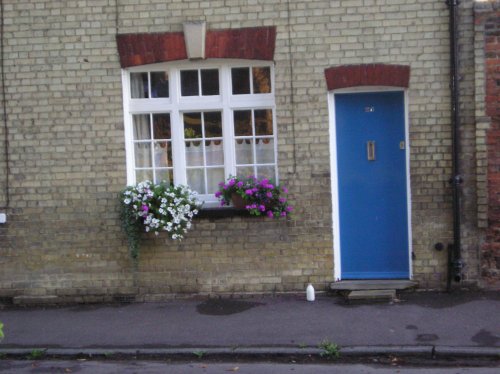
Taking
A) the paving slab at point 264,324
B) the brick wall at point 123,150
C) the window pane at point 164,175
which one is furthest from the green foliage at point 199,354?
the window pane at point 164,175

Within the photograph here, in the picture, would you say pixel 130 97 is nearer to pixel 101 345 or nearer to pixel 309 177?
pixel 309 177

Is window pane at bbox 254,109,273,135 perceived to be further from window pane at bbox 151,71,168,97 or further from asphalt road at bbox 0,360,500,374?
asphalt road at bbox 0,360,500,374

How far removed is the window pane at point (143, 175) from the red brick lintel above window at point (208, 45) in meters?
1.41

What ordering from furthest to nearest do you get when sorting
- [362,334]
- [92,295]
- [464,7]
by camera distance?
[92,295]
[464,7]
[362,334]

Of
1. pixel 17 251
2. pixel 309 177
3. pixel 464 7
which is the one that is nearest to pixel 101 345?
pixel 17 251

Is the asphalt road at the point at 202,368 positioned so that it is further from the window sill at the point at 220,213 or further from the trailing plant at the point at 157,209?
the window sill at the point at 220,213

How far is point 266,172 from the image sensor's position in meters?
8.70

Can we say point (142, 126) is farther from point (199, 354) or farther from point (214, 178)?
point (199, 354)

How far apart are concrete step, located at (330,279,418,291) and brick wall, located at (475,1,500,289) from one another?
0.98m

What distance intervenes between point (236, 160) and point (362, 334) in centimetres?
298

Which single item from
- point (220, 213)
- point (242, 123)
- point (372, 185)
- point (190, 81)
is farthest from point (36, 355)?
point (372, 185)

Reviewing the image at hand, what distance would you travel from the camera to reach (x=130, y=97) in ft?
28.7

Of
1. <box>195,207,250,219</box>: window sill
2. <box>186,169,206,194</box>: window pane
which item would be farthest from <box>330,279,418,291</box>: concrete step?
<box>186,169,206,194</box>: window pane

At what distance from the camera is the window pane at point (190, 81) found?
8711mm
